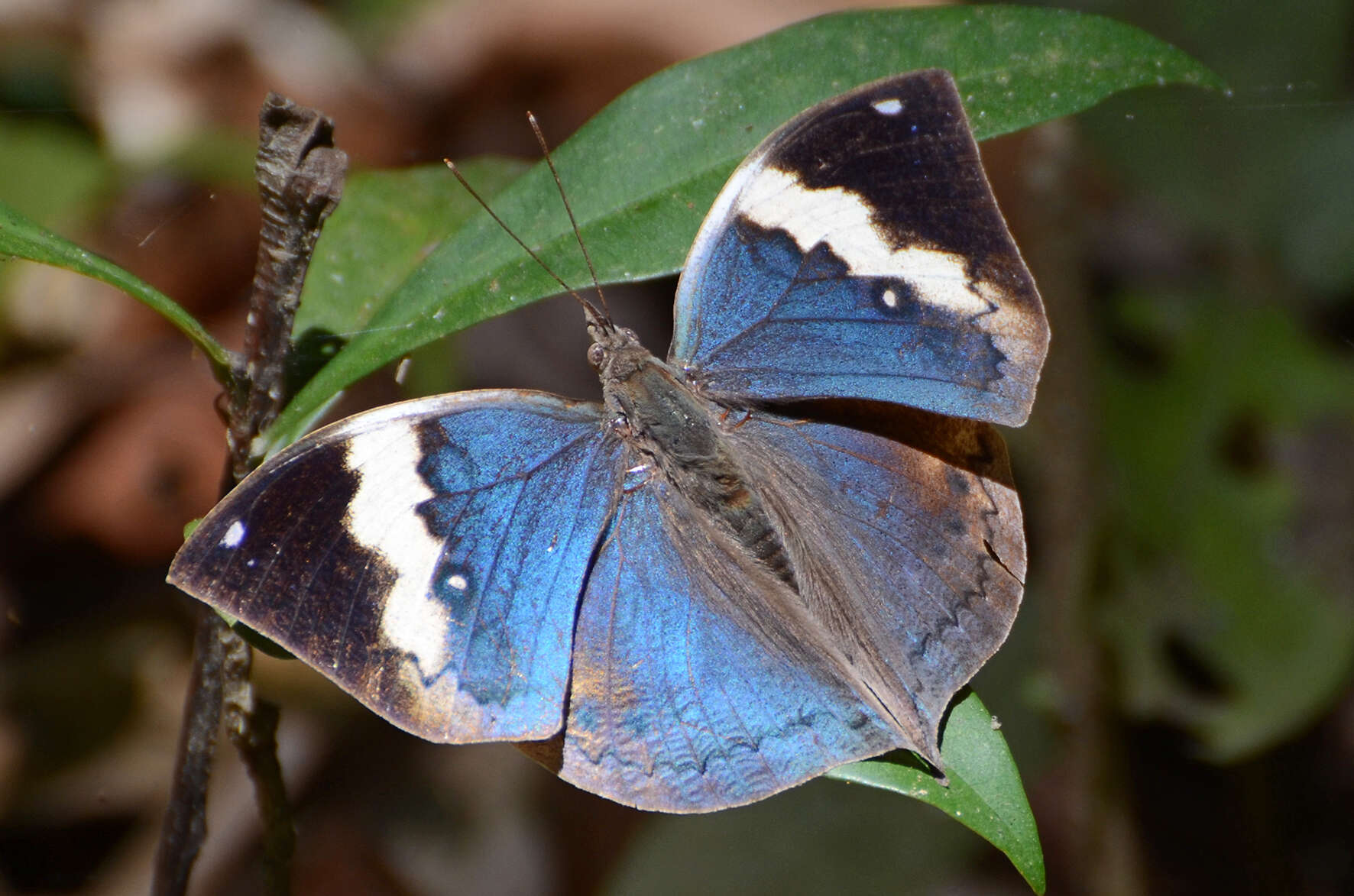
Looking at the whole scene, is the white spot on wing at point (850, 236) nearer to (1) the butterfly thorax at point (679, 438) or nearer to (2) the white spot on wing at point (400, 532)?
(1) the butterfly thorax at point (679, 438)

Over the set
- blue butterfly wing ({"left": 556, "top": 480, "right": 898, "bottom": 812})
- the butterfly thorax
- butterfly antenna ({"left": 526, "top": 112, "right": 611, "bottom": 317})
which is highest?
butterfly antenna ({"left": 526, "top": 112, "right": 611, "bottom": 317})

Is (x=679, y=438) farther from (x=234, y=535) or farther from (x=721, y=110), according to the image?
(x=234, y=535)

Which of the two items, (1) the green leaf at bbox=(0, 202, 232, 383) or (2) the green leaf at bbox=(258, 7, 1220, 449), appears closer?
(1) the green leaf at bbox=(0, 202, 232, 383)

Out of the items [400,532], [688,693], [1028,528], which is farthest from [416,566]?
[1028,528]

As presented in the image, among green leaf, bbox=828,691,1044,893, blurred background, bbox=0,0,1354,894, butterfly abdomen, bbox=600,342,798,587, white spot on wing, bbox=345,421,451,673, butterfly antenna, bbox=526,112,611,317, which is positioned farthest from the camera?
blurred background, bbox=0,0,1354,894

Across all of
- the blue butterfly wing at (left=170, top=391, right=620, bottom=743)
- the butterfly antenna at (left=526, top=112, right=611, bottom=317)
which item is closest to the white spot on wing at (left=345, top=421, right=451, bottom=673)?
the blue butterfly wing at (left=170, top=391, right=620, bottom=743)

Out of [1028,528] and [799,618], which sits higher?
[799,618]

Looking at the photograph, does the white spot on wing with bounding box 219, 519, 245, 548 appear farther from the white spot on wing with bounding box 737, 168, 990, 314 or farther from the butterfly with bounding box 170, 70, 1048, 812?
the white spot on wing with bounding box 737, 168, 990, 314
